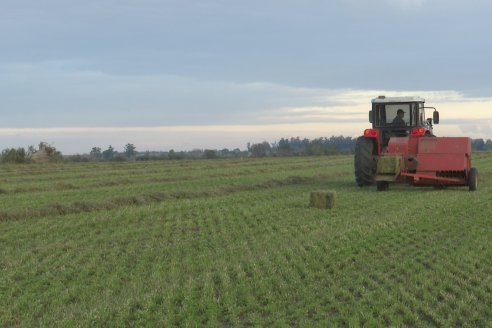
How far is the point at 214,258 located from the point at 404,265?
2372mm

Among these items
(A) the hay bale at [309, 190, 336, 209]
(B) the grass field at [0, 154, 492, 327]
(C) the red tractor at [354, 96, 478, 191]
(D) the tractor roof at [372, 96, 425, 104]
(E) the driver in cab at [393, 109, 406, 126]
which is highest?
(D) the tractor roof at [372, 96, 425, 104]

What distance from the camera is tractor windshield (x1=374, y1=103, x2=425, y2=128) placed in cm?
1786

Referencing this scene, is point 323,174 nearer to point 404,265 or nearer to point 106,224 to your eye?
point 106,224

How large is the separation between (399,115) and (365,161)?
84.6 inches

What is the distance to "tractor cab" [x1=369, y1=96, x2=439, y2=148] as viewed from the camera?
17.8m

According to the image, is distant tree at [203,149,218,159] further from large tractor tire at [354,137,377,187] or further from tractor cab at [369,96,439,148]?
large tractor tire at [354,137,377,187]

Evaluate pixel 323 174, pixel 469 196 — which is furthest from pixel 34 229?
pixel 323 174

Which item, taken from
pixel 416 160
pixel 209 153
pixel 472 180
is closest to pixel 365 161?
pixel 416 160

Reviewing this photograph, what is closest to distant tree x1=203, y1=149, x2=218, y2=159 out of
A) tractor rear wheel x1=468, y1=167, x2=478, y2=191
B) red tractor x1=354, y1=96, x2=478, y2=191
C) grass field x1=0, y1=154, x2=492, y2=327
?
red tractor x1=354, y1=96, x2=478, y2=191

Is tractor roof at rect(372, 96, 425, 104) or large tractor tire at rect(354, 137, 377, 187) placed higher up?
tractor roof at rect(372, 96, 425, 104)

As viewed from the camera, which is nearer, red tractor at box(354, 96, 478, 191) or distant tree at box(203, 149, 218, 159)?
red tractor at box(354, 96, 478, 191)

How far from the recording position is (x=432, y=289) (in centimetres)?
590

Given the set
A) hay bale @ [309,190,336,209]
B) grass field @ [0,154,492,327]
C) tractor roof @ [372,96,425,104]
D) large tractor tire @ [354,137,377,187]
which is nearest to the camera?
grass field @ [0,154,492,327]

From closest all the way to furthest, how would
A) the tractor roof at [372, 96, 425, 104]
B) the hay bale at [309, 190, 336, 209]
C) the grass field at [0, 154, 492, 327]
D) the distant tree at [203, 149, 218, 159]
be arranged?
the grass field at [0, 154, 492, 327], the hay bale at [309, 190, 336, 209], the tractor roof at [372, 96, 425, 104], the distant tree at [203, 149, 218, 159]
